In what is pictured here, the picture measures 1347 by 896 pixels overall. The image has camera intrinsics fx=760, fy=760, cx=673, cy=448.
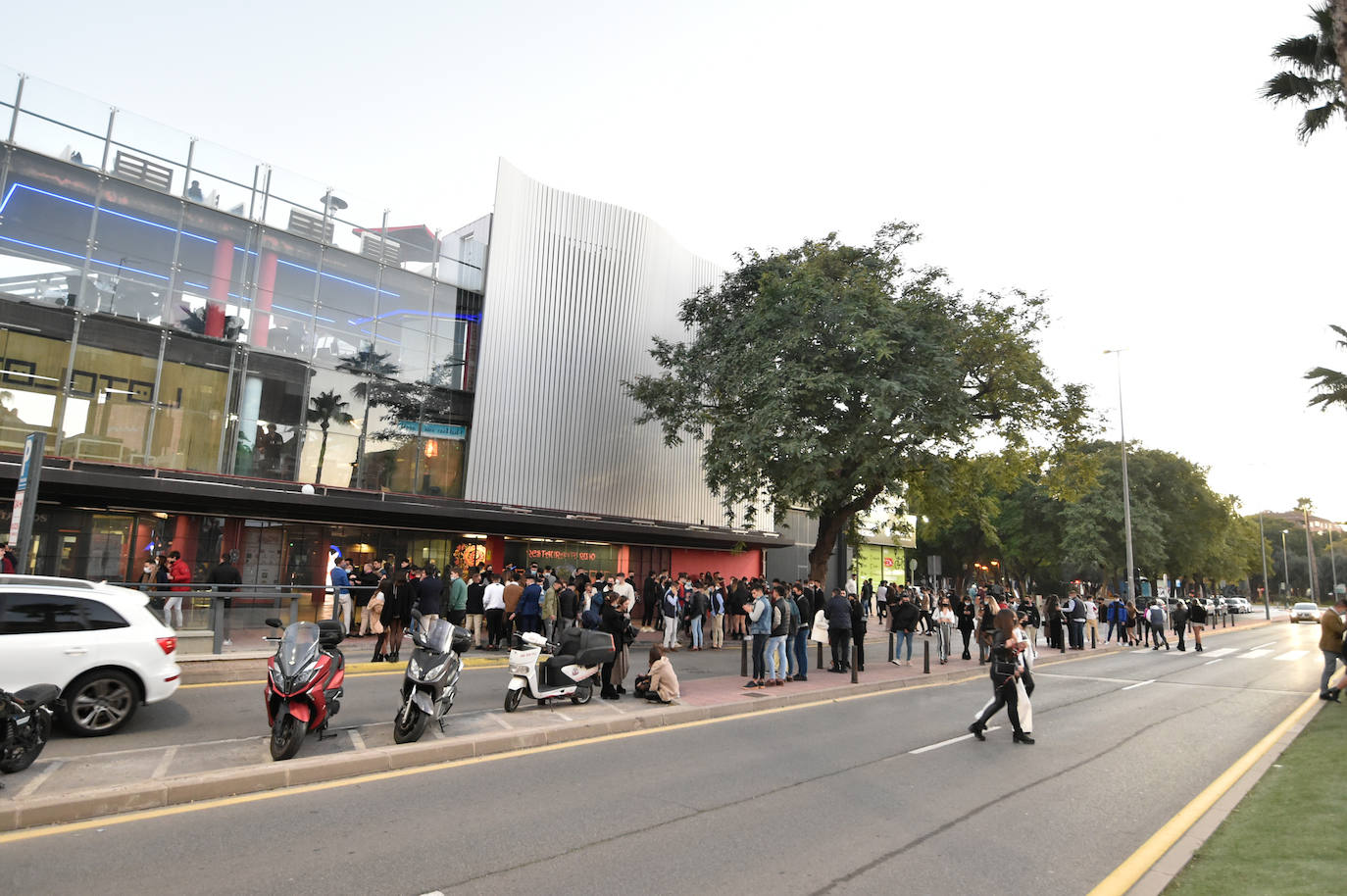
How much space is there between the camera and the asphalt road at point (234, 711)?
8.07 meters

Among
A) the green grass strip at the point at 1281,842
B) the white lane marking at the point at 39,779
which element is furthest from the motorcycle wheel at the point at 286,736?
the green grass strip at the point at 1281,842

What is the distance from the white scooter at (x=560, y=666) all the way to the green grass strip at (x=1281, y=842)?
295 inches

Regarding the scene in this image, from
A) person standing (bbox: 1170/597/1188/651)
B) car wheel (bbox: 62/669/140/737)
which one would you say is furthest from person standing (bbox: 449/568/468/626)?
person standing (bbox: 1170/597/1188/651)

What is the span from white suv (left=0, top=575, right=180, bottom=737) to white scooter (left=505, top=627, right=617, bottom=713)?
13.2 feet

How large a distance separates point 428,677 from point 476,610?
9.57m

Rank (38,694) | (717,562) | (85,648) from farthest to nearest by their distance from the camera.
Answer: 1. (717,562)
2. (85,648)
3. (38,694)

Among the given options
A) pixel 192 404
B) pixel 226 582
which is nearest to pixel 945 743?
pixel 226 582

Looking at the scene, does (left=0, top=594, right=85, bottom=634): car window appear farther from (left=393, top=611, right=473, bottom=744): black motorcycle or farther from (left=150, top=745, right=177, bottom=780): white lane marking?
(left=393, top=611, right=473, bottom=744): black motorcycle

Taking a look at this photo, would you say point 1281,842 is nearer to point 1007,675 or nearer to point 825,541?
point 1007,675

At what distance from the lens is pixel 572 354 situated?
1117 inches

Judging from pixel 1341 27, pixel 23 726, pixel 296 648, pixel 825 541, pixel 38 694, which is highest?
pixel 1341 27

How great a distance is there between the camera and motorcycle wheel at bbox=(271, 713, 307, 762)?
7305 mm

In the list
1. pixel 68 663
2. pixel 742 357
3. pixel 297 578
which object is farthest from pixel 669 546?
pixel 68 663

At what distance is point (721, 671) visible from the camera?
16.2m
